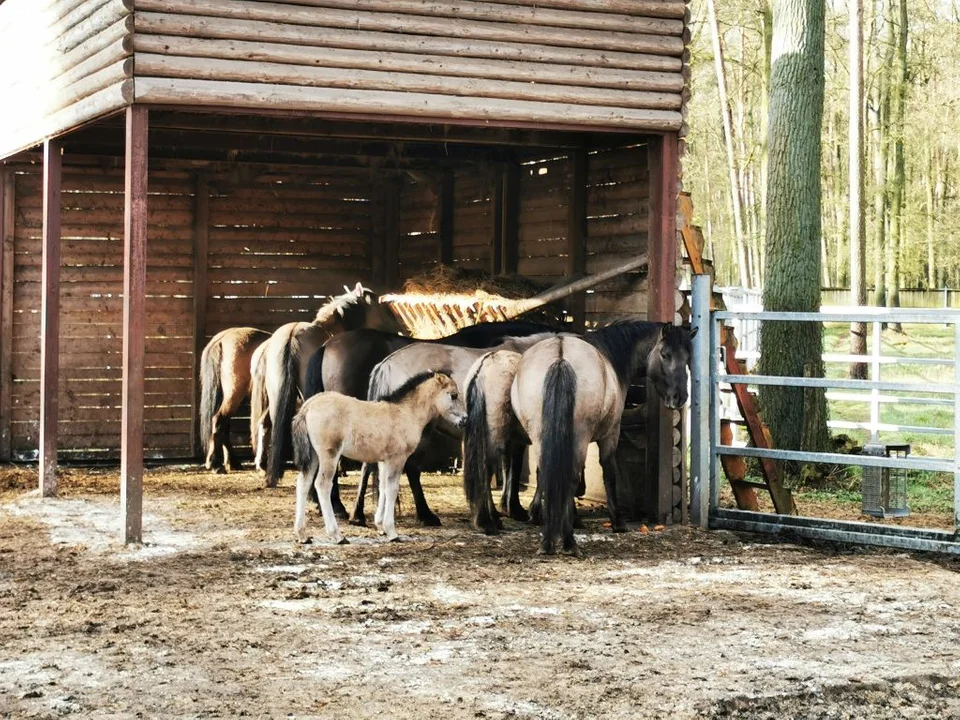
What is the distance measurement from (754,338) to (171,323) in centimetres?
990

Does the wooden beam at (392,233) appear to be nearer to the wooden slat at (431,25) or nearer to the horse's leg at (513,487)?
the horse's leg at (513,487)

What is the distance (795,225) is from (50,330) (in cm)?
707

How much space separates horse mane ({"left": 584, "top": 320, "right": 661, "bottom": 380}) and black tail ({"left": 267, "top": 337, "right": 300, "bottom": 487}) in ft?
8.50

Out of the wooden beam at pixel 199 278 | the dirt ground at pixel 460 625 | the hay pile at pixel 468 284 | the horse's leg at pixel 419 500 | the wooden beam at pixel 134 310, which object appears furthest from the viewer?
the wooden beam at pixel 199 278

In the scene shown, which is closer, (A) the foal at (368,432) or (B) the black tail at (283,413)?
(A) the foal at (368,432)

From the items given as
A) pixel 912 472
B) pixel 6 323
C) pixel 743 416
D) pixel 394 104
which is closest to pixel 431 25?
pixel 394 104

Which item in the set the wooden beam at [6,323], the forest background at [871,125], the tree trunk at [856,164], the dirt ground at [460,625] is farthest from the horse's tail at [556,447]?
the forest background at [871,125]

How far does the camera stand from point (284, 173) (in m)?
15.1

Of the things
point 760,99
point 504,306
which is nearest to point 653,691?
point 504,306

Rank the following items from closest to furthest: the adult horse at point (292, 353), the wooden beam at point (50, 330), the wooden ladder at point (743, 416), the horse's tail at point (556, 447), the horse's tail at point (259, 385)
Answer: the horse's tail at point (556, 447) → the wooden ladder at point (743, 416) → the adult horse at point (292, 353) → the wooden beam at point (50, 330) → the horse's tail at point (259, 385)

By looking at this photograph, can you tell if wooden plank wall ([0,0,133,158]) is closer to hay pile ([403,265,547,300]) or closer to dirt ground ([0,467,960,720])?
dirt ground ([0,467,960,720])

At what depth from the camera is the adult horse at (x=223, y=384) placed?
1354 centimetres

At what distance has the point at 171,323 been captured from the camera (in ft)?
47.8

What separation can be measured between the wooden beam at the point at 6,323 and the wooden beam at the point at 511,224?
16.8ft
